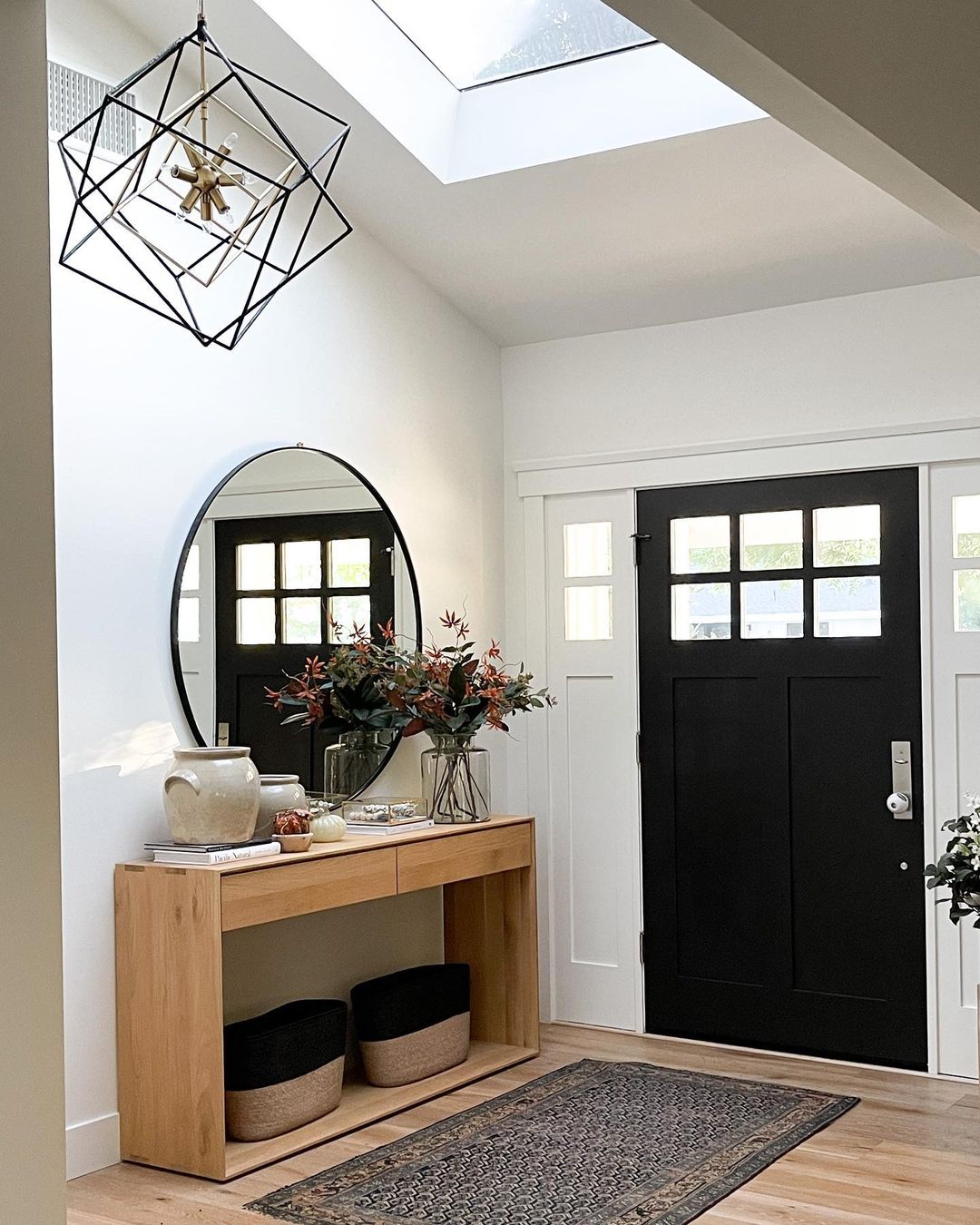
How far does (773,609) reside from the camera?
185 inches

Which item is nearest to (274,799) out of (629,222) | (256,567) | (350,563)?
(256,567)

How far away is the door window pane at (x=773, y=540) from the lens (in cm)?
465

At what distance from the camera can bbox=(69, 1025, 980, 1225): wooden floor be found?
3.23 m

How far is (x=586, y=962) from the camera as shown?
5043 millimetres

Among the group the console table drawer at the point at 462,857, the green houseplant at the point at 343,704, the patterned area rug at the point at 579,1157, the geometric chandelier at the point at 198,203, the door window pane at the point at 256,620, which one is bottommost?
the patterned area rug at the point at 579,1157

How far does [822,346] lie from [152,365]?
7.24 ft

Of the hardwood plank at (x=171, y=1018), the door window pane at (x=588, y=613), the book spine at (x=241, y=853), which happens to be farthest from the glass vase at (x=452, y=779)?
the hardwood plank at (x=171, y=1018)

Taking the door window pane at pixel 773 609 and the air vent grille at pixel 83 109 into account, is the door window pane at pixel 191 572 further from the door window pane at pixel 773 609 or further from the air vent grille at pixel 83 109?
the door window pane at pixel 773 609

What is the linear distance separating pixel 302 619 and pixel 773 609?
160 centimetres

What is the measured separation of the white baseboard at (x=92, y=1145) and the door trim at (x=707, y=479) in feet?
6.29

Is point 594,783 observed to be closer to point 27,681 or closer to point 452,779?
point 452,779

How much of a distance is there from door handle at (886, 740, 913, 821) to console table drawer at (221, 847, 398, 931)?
1.63 metres

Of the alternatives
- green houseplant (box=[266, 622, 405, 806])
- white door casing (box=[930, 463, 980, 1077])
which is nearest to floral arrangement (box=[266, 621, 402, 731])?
green houseplant (box=[266, 622, 405, 806])

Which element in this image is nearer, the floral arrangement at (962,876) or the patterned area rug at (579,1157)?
the patterned area rug at (579,1157)
